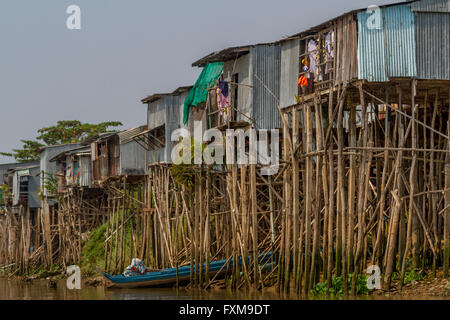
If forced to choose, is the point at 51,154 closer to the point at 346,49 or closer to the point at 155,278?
the point at 155,278

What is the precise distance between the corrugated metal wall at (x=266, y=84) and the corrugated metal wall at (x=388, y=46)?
514 centimetres

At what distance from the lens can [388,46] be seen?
21.0 m

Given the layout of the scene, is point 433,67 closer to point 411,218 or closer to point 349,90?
point 349,90

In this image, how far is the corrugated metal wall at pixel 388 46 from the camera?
2089 centimetres

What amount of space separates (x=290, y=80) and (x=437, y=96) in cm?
455

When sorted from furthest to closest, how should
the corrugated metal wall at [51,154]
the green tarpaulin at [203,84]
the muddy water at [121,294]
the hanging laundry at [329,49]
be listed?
the corrugated metal wall at [51,154] < the green tarpaulin at [203,84] < the muddy water at [121,294] < the hanging laundry at [329,49]

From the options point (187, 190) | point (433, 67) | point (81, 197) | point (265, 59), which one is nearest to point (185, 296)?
point (187, 190)

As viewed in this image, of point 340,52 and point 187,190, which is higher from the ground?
point 340,52

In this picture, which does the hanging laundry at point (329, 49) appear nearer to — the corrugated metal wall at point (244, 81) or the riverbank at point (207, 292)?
the corrugated metal wall at point (244, 81)

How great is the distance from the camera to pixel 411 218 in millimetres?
20453

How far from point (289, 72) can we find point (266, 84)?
148cm
